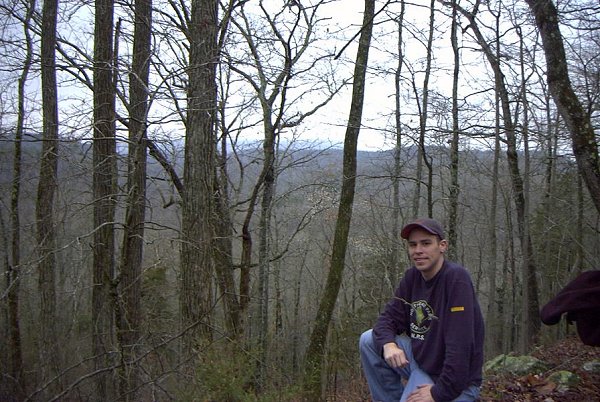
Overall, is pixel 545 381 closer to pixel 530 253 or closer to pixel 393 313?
pixel 393 313

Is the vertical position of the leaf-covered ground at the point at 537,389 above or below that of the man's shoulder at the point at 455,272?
below

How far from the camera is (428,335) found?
2520 millimetres

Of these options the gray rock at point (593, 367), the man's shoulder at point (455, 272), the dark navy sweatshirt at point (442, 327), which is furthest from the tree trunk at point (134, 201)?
the gray rock at point (593, 367)

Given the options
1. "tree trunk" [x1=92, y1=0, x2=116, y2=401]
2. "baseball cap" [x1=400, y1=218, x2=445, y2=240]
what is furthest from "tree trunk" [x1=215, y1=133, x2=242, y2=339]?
"baseball cap" [x1=400, y1=218, x2=445, y2=240]

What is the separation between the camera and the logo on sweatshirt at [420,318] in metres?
2.58

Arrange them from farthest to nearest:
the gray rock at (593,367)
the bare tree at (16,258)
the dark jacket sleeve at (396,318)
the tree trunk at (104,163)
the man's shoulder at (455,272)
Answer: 1. the bare tree at (16,258)
2. the tree trunk at (104,163)
3. the gray rock at (593,367)
4. the dark jacket sleeve at (396,318)
5. the man's shoulder at (455,272)

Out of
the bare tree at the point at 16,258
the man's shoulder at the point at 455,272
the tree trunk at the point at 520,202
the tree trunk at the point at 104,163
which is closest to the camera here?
the man's shoulder at the point at 455,272

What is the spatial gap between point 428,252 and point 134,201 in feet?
10.6

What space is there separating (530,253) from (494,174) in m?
2.21

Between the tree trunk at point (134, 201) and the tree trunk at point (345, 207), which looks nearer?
the tree trunk at point (134, 201)

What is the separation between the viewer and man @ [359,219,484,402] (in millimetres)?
2320

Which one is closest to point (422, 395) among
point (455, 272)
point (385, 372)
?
point (385, 372)

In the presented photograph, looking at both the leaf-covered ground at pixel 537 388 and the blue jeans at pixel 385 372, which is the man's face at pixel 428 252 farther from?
the leaf-covered ground at pixel 537 388

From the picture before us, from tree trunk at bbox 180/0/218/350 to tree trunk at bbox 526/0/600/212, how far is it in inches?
135
